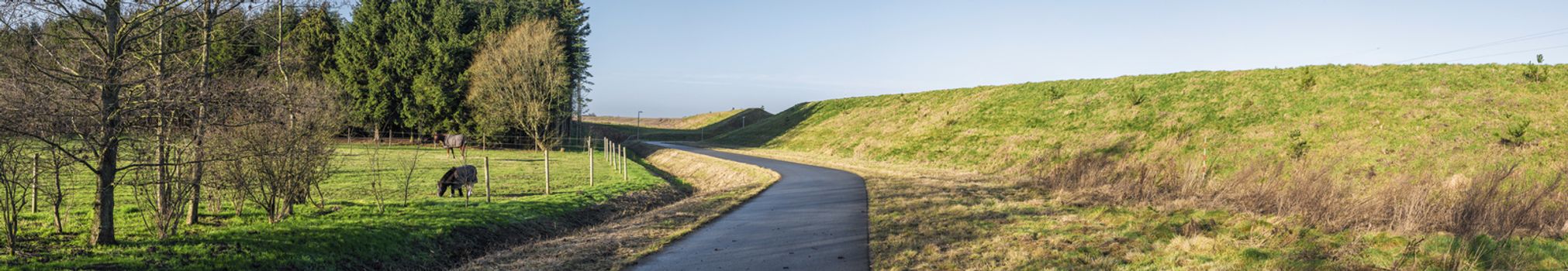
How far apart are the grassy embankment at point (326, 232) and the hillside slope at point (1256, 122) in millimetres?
15716

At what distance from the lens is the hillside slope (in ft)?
75.3

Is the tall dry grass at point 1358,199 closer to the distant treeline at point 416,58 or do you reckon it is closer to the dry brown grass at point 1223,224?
the dry brown grass at point 1223,224

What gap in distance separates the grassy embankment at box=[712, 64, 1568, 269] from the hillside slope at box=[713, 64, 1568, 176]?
0.12m

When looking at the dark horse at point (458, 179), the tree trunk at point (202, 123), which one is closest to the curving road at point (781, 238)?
the tree trunk at point (202, 123)

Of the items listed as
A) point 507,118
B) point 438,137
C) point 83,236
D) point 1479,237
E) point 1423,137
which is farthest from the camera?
point 438,137

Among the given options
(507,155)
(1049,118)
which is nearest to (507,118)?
(507,155)

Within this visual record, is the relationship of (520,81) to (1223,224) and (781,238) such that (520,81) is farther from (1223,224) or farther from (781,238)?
(1223,224)

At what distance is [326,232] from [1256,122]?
3337 cm

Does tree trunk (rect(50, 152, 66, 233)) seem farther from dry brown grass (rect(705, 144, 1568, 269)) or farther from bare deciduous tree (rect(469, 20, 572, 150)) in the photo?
bare deciduous tree (rect(469, 20, 572, 150))

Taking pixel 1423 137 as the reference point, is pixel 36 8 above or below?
above

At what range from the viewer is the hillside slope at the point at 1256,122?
22953 millimetres

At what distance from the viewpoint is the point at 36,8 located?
7.65 m

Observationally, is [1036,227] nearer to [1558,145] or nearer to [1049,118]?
[1558,145]

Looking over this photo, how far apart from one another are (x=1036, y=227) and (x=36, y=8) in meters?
13.0
